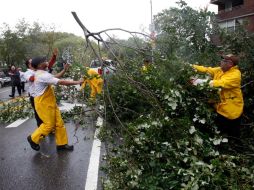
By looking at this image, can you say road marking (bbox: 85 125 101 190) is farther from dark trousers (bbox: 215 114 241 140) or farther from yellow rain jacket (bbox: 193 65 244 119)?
yellow rain jacket (bbox: 193 65 244 119)

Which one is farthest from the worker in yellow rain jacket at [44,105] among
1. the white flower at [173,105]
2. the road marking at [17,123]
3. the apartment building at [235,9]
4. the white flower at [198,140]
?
the apartment building at [235,9]

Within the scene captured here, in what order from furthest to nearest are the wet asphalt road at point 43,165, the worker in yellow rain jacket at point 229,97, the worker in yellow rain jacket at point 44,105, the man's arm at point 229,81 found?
the worker in yellow rain jacket at point 44,105, the worker in yellow rain jacket at point 229,97, the man's arm at point 229,81, the wet asphalt road at point 43,165

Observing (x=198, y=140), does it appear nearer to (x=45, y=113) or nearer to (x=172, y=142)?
(x=172, y=142)

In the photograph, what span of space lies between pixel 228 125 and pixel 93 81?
2.49 meters

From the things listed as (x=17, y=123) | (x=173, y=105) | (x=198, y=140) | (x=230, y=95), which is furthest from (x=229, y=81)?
(x=17, y=123)

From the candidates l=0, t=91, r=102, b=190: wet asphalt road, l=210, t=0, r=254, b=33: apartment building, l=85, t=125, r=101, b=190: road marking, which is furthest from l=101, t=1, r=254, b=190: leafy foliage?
l=210, t=0, r=254, b=33: apartment building

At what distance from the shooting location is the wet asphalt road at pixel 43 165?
218 inches

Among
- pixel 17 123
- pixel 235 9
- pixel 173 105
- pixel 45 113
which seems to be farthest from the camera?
pixel 235 9

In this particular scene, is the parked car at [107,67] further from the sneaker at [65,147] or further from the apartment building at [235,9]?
the apartment building at [235,9]

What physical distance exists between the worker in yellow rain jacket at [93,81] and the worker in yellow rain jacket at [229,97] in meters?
1.81

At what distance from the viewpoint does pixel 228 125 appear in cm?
603

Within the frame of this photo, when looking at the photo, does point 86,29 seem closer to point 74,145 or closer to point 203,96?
point 203,96

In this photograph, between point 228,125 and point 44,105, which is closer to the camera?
point 228,125

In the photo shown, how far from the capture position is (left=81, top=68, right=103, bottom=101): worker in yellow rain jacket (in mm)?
5890
